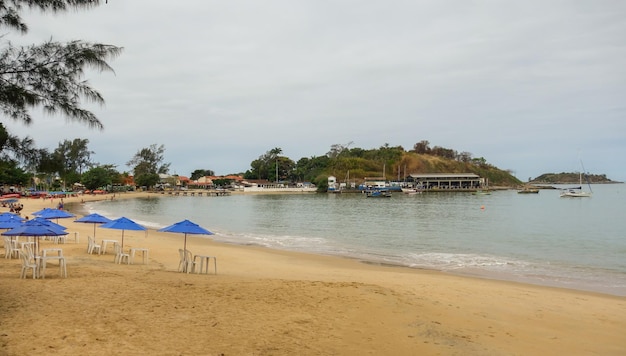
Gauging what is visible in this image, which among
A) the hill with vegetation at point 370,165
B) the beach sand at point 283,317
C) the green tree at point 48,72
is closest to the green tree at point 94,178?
the hill with vegetation at point 370,165

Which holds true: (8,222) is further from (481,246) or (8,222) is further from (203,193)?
(203,193)

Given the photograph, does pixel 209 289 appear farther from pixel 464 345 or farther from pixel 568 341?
pixel 568 341

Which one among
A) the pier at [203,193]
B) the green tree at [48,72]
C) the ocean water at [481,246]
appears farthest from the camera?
the pier at [203,193]

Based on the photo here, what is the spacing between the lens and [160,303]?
813 centimetres

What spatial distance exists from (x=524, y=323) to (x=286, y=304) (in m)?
4.81

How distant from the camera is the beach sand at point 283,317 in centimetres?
→ 619

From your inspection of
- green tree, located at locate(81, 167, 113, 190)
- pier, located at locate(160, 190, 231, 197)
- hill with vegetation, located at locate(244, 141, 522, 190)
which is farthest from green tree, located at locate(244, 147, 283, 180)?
green tree, located at locate(81, 167, 113, 190)

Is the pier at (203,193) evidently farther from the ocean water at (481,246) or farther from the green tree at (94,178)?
the ocean water at (481,246)

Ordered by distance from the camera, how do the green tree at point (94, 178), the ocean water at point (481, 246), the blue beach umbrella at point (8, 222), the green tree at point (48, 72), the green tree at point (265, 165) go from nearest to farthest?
the green tree at point (48, 72), the blue beach umbrella at point (8, 222), the ocean water at point (481, 246), the green tree at point (94, 178), the green tree at point (265, 165)

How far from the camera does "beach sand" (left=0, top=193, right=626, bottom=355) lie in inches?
244

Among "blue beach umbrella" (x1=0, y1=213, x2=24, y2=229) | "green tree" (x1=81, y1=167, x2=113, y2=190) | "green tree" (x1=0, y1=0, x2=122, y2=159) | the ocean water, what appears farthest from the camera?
"green tree" (x1=81, y1=167, x2=113, y2=190)

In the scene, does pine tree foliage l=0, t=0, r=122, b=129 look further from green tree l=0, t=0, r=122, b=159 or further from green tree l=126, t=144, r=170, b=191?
green tree l=126, t=144, r=170, b=191

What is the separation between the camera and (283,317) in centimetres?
766

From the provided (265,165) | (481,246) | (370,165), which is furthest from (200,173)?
(481,246)
